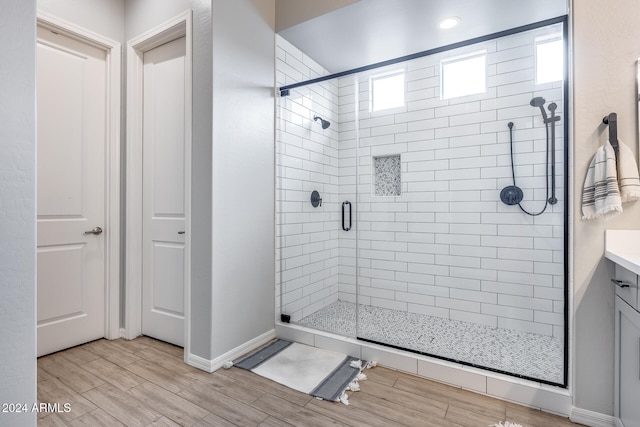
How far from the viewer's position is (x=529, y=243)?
2543 mm

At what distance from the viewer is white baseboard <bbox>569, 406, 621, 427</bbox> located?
1.54 meters

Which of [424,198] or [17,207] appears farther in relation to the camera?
[424,198]

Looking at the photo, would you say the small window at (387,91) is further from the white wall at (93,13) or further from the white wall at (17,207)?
the white wall at (17,207)

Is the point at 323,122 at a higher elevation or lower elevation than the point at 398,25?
lower

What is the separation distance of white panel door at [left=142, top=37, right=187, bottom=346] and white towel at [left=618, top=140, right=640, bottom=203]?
2.54 meters

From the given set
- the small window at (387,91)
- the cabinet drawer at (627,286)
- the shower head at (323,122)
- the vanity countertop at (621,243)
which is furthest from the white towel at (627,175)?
the shower head at (323,122)

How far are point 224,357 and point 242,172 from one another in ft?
4.23

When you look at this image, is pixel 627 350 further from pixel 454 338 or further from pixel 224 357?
pixel 224 357

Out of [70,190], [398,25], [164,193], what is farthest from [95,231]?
[398,25]

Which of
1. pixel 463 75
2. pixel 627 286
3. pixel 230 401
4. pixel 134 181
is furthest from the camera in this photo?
pixel 463 75

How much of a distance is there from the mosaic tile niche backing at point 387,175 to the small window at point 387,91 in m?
0.49

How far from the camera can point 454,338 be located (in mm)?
2480

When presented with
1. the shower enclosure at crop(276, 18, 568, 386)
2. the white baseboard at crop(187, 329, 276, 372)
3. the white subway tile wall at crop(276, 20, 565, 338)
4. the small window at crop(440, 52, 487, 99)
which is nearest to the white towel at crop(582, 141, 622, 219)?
the shower enclosure at crop(276, 18, 568, 386)

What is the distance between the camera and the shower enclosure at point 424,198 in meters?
2.45
